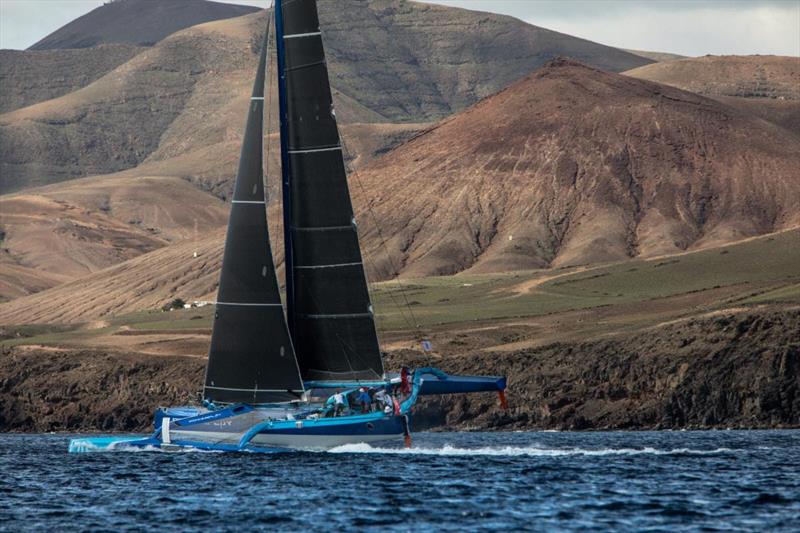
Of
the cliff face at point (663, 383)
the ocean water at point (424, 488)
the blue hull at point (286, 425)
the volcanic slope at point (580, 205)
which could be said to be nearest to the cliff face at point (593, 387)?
the cliff face at point (663, 383)

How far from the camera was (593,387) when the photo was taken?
83812mm

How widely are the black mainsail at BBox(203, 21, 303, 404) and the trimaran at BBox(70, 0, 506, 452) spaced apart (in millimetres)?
35

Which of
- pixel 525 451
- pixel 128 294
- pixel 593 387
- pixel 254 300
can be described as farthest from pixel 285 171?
pixel 128 294

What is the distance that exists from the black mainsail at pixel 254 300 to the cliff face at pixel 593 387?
882 inches

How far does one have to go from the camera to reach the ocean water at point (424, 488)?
3806 centimetres

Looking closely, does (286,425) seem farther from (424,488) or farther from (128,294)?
(128,294)

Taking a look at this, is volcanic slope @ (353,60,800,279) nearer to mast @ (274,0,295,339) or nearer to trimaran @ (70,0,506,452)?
trimaran @ (70,0,506,452)

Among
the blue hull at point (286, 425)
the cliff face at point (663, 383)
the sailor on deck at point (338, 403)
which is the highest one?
the sailor on deck at point (338, 403)

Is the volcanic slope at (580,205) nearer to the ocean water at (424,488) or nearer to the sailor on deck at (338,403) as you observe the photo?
the ocean water at (424,488)

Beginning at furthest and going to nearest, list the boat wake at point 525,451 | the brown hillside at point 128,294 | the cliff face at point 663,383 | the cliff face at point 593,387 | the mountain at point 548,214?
the brown hillside at point 128,294
the mountain at point 548,214
the cliff face at point 593,387
the cliff face at point 663,383
the boat wake at point 525,451

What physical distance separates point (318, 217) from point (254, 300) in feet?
11.9

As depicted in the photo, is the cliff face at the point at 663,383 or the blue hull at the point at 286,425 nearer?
the blue hull at the point at 286,425

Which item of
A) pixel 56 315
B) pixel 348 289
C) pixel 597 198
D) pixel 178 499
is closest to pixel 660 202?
pixel 597 198

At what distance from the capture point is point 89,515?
4072 cm
